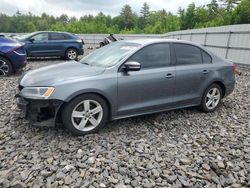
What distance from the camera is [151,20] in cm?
8150

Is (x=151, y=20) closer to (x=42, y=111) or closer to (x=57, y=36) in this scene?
(x=57, y=36)

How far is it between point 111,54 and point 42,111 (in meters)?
1.59

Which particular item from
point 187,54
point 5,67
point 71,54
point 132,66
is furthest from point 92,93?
point 71,54

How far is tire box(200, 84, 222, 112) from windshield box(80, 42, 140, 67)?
1799mm

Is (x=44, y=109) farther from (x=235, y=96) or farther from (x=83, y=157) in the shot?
(x=235, y=96)

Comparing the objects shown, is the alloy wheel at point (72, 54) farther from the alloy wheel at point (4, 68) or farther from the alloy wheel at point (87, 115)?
the alloy wheel at point (87, 115)

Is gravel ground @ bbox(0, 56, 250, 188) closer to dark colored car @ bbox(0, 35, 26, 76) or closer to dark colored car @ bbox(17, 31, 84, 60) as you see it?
dark colored car @ bbox(0, 35, 26, 76)

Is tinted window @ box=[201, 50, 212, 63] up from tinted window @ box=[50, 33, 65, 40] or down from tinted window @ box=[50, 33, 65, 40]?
up

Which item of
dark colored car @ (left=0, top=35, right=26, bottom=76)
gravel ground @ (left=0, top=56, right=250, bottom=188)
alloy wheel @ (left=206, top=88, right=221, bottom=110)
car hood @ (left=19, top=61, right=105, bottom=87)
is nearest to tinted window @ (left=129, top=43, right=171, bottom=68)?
car hood @ (left=19, top=61, right=105, bottom=87)

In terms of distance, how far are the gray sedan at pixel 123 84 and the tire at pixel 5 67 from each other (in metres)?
4.14

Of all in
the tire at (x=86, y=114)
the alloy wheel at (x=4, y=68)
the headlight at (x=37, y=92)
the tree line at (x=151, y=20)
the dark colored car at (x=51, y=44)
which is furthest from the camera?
the tree line at (x=151, y=20)

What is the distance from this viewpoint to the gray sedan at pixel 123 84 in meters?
3.70

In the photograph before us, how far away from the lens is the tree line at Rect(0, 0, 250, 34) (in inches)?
1091

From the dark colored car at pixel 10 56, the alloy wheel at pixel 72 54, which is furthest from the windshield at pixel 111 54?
the alloy wheel at pixel 72 54
